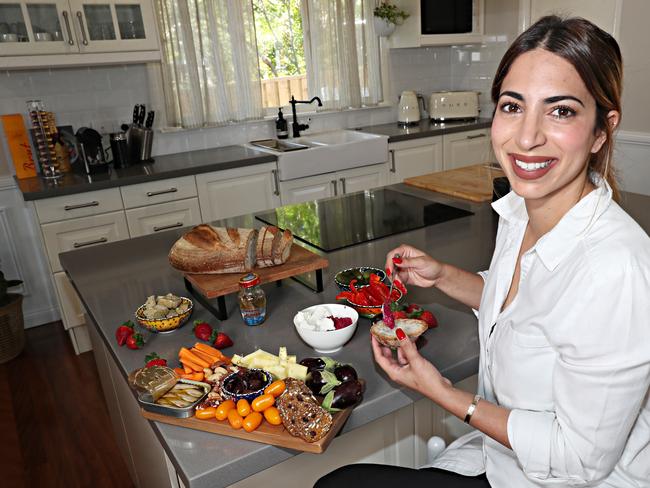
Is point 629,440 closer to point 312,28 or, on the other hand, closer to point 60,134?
point 60,134

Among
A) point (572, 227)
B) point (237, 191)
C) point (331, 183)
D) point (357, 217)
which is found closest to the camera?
point (572, 227)

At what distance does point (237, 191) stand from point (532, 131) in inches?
104

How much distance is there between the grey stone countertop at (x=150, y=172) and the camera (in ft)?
9.55

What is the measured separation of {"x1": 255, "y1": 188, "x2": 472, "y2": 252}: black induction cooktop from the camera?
187cm

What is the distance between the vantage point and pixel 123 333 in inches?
49.9

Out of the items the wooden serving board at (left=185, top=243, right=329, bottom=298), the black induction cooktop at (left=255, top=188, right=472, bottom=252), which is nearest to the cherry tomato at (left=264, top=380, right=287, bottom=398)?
the wooden serving board at (left=185, top=243, right=329, bottom=298)

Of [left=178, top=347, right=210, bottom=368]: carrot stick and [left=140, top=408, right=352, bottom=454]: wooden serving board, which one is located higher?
[left=178, top=347, right=210, bottom=368]: carrot stick

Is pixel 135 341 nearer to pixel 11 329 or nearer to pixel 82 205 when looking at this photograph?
Result: pixel 82 205

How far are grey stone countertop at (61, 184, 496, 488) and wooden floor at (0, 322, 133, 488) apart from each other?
95cm

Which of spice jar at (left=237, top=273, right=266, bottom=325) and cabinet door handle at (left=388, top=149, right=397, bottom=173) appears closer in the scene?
spice jar at (left=237, top=273, right=266, bottom=325)

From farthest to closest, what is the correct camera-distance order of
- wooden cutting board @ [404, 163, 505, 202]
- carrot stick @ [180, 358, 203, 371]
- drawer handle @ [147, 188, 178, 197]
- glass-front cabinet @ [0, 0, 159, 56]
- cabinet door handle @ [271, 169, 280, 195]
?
cabinet door handle @ [271, 169, 280, 195]
drawer handle @ [147, 188, 178, 197]
glass-front cabinet @ [0, 0, 159, 56]
wooden cutting board @ [404, 163, 505, 202]
carrot stick @ [180, 358, 203, 371]

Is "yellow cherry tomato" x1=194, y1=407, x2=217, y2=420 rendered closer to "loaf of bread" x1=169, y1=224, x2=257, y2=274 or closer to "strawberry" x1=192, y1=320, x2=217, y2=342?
"strawberry" x1=192, y1=320, x2=217, y2=342

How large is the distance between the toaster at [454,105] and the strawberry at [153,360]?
3.71m

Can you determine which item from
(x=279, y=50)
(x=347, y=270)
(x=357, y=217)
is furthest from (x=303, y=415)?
(x=279, y=50)
